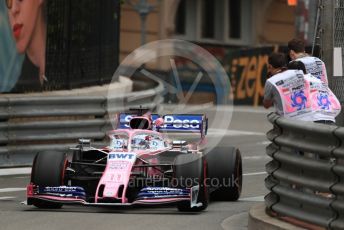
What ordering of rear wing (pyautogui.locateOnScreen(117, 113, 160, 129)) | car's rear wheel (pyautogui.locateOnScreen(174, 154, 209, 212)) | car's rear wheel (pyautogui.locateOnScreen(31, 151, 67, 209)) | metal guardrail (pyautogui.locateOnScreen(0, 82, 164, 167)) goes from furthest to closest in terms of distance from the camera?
metal guardrail (pyautogui.locateOnScreen(0, 82, 164, 167)), rear wing (pyautogui.locateOnScreen(117, 113, 160, 129)), car's rear wheel (pyautogui.locateOnScreen(31, 151, 67, 209)), car's rear wheel (pyautogui.locateOnScreen(174, 154, 209, 212))

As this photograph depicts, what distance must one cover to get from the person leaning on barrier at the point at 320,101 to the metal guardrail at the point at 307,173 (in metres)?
1.07

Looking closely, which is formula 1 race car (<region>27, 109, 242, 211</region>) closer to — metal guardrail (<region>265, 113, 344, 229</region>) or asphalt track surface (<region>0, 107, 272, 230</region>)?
asphalt track surface (<region>0, 107, 272, 230</region>)

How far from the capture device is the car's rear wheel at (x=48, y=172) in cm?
1162

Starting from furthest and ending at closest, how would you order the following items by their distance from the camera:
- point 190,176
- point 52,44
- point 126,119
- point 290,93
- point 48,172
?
point 52,44 < point 126,119 < point 48,172 < point 190,176 < point 290,93

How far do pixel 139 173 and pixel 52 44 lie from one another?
8240mm

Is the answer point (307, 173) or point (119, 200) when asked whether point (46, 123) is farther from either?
point (307, 173)

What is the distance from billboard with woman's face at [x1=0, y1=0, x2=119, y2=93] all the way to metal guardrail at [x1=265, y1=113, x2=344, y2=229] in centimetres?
899

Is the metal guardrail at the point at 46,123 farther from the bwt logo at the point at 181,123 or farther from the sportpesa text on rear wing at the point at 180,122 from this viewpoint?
the bwt logo at the point at 181,123

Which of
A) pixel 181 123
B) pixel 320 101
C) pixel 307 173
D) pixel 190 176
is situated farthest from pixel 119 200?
pixel 307 173

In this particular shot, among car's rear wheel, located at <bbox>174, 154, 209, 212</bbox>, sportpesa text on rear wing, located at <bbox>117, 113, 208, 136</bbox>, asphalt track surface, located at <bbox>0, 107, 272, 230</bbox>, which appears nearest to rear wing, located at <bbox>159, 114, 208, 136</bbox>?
sportpesa text on rear wing, located at <bbox>117, 113, 208, 136</bbox>

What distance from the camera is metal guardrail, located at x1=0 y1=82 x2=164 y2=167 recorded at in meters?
16.4

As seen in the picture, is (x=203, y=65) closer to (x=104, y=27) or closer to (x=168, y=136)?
(x=168, y=136)

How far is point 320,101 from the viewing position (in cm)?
1117

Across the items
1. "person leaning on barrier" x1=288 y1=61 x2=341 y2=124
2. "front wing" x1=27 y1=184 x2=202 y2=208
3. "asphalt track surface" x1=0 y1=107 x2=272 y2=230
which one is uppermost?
"person leaning on barrier" x1=288 y1=61 x2=341 y2=124
